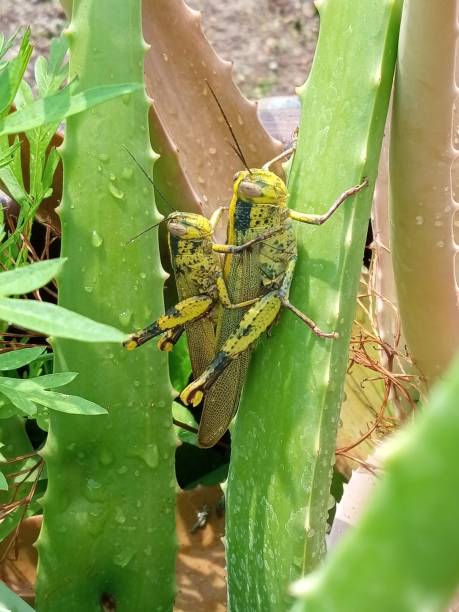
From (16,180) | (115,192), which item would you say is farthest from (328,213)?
(16,180)

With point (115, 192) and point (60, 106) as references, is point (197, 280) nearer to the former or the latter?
point (115, 192)

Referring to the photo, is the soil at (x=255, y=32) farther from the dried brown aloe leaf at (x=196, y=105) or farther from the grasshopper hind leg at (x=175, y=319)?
the grasshopper hind leg at (x=175, y=319)

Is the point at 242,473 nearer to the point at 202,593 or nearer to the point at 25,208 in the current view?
the point at 202,593

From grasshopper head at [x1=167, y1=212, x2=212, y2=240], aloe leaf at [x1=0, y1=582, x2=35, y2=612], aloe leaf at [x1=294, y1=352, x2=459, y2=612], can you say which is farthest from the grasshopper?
aloe leaf at [x1=294, y1=352, x2=459, y2=612]

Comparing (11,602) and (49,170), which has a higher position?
(49,170)

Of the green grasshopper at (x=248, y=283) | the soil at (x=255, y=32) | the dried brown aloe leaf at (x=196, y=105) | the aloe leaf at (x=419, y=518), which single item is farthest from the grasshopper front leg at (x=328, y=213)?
the soil at (x=255, y=32)

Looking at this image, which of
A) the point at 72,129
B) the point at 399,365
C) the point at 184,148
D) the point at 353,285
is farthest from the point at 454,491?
the point at 184,148
